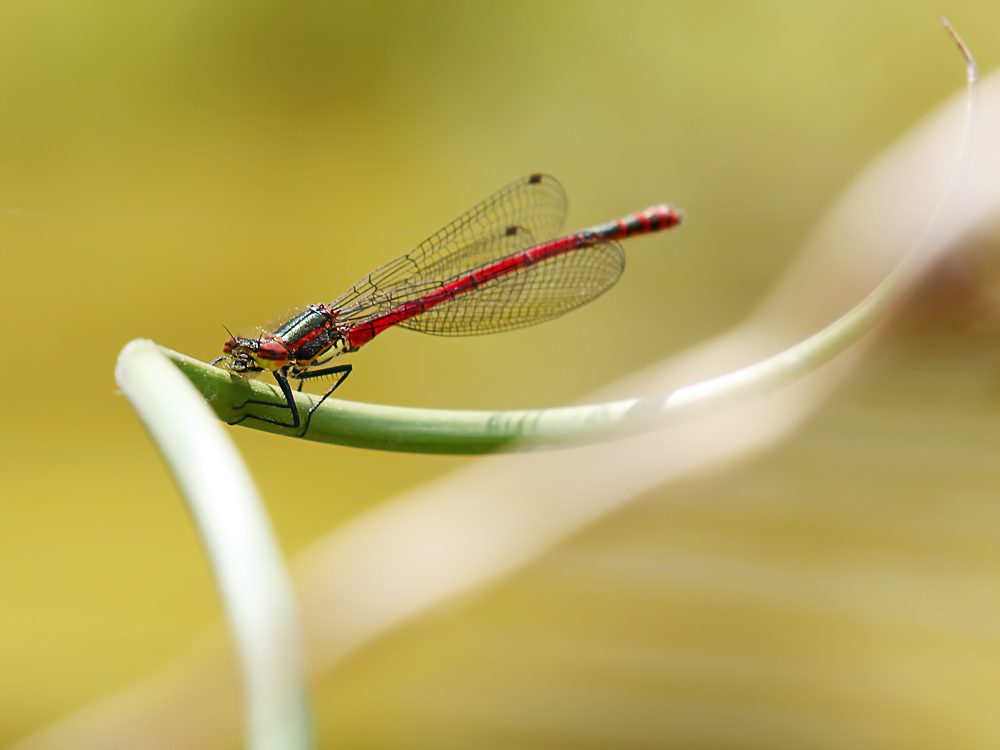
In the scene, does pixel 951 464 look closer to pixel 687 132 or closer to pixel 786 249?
pixel 786 249

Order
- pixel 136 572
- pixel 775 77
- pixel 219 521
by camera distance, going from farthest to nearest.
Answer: pixel 775 77
pixel 136 572
pixel 219 521

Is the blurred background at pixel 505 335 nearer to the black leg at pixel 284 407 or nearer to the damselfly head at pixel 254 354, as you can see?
the damselfly head at pixel 254 354

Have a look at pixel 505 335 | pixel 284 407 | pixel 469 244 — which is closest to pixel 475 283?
pixel 469 244

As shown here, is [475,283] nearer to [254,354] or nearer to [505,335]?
[254,354]

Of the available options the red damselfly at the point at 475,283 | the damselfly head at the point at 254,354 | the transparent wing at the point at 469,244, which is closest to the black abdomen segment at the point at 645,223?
the red damselfly at the point at 475,283

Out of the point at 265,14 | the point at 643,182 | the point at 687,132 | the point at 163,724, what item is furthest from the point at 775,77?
the point at 163,724

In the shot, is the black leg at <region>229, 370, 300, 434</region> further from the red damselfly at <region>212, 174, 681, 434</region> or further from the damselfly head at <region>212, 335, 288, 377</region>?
the red damselfly at <region>212, 174, 681, 434</region>

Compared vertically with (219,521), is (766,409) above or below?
above

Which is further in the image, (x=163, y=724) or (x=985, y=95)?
(x=163, y=724)
